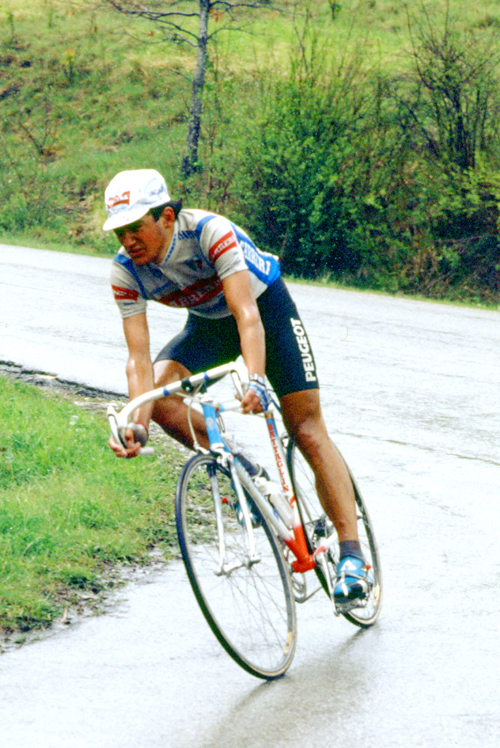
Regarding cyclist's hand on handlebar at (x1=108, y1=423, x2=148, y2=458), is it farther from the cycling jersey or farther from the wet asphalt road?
the wet asphalt road

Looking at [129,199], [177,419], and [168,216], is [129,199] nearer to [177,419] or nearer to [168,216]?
[168,216]

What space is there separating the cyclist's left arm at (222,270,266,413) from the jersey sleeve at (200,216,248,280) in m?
0.03

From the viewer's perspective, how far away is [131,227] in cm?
348

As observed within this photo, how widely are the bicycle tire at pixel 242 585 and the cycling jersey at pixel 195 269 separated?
2.75 feet

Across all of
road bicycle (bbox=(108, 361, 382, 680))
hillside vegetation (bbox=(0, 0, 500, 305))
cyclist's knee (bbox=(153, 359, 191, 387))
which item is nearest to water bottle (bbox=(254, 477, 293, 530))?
road bicycle (bbox=(108, 361, 382, 680))

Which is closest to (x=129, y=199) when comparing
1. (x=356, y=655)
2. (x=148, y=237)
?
(x=148, y=237)

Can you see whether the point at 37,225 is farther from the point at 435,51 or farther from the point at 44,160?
the point at 435,51

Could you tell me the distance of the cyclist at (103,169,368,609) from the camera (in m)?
3.49

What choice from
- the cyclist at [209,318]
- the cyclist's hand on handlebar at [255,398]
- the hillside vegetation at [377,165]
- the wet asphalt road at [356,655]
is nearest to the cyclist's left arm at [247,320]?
the cyclist at [209,318]

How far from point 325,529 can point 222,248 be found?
1331mm

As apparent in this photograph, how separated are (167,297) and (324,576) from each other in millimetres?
1364

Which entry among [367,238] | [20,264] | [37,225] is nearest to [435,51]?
[367,238]

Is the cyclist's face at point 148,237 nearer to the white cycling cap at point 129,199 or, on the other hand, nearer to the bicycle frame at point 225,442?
the white cycling cap at point 129,199

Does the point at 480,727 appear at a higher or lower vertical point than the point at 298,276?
higher
